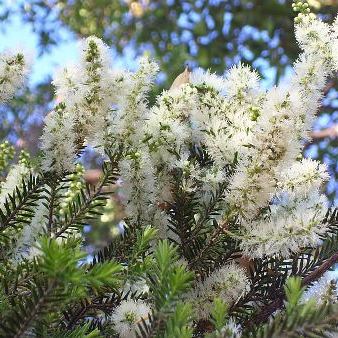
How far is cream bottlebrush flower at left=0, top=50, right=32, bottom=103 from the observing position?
119 centimetres

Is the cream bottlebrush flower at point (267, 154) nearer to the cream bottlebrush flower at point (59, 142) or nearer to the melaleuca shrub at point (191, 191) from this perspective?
the melaleuca shrub at point (191, 191)

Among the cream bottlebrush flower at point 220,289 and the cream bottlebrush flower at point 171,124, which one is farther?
the cream bottlebrush flower at point 171,124

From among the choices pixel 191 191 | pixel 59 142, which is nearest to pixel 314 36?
pixel 191 191

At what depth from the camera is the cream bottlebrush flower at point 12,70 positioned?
1.19m

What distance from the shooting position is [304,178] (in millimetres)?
1127

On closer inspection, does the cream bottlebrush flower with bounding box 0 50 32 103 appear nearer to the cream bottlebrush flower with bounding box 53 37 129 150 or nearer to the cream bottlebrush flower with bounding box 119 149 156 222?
the cream bottlebrush flower with bounding box 53 37 129 150

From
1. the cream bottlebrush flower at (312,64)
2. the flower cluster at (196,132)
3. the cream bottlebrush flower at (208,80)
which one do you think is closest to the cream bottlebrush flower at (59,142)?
the flower cluster at (196,132)

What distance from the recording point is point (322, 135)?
132 inches

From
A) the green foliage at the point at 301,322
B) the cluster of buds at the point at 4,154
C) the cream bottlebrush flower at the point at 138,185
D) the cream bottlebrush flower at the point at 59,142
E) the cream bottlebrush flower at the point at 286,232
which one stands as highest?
the cluster of buds at the point at 4,154

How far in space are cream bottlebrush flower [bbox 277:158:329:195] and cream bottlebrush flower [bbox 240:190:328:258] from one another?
0.31 ft

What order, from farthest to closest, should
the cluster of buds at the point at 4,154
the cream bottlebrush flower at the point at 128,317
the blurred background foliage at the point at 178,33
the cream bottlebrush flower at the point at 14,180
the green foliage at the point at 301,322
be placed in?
the blurred background foliage at the point at 178,33, the cluster of buds at the point at 4,154, the cream bottlebrush flower at the point at 14,180, the cream bottlebrush flower at the point at 128,317, the green foliage at the point at 301,322

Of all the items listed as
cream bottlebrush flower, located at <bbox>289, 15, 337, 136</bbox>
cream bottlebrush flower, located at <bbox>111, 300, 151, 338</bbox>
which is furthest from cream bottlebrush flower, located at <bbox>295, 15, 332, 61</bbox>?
cream bottlebrush flower, located at <bbox>111, 300, 151, 338</bbox>

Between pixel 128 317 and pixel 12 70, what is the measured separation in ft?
1.63

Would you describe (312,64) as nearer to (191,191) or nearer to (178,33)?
(191,191)
